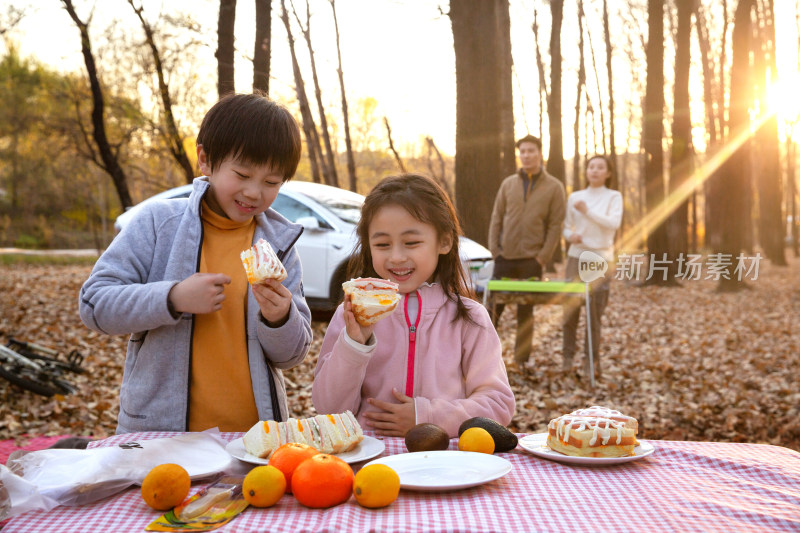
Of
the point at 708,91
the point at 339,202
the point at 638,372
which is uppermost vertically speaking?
the point at 708,91

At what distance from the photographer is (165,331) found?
2.25m

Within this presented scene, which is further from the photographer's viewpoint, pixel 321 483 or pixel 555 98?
pixel 555 98

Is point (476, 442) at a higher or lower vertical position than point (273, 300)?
lower

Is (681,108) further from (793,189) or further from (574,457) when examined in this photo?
(793,189)

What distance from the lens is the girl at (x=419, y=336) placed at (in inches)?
83.7

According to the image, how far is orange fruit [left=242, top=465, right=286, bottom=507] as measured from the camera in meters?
1.29

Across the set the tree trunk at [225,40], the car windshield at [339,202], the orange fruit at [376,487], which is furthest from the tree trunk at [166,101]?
the orange fruit at [376,487]

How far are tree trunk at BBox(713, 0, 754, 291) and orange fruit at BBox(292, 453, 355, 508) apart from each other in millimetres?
15642

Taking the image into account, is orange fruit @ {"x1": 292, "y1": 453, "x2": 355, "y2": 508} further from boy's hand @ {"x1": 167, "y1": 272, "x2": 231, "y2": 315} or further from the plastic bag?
boy's hand @ {"x1": 167, "y1": 272, "x2": 231, "y2": 315}

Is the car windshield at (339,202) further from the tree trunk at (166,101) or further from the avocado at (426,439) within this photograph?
the avocado at (426,439)

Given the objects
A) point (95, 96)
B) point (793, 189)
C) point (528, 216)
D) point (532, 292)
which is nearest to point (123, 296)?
point (532, 292)

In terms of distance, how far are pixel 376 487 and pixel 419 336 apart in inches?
42.2

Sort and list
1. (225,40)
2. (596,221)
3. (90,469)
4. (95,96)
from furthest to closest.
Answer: (95,96), (225,40), (596,221), (90,469)

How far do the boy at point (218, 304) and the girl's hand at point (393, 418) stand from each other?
376 millimetres
